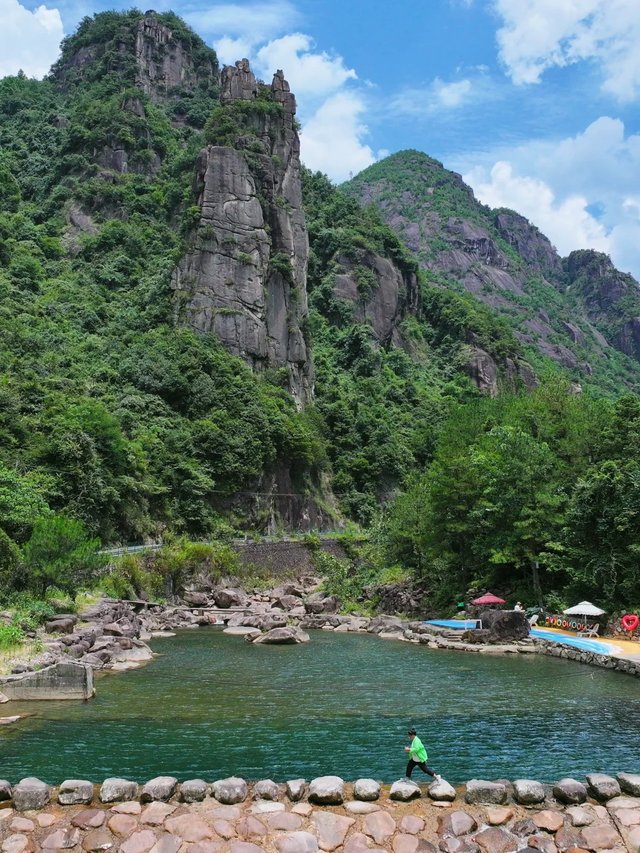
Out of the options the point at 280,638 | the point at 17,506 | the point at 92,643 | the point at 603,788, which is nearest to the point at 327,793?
the point at 603,788

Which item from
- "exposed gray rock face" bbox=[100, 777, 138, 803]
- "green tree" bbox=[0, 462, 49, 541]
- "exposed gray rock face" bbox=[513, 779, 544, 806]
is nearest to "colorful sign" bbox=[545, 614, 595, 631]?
"exposed gray rock face" bbox=[513, 779, 544, 806]

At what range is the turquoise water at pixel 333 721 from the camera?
44.2ft

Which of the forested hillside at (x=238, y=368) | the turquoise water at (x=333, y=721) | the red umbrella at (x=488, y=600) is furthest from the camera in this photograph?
the forested hillside at (x=238, y=368)

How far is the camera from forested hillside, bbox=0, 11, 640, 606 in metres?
35.5

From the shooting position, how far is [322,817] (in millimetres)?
9977

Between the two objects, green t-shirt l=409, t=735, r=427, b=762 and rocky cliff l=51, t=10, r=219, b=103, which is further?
rocky cliff l=51, t=10, r=219, b=103

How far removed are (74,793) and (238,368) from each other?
61240mm

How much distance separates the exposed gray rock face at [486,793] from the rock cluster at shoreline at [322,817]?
1cm

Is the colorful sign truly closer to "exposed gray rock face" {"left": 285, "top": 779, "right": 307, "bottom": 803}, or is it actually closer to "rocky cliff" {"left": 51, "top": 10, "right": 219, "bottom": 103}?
"exposed gray rock face" {"left": 285, "top": 779, "right": 307, "bottom": 803}

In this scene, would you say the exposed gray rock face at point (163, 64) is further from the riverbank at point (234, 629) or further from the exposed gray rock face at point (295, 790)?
the exposed gray rock face at point (295, 790)

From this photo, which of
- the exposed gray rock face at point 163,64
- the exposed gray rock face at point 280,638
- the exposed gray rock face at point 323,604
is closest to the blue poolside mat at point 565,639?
the exposed gray rock face at point 280,638

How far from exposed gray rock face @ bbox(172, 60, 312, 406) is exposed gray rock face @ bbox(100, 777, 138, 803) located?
6504 cm

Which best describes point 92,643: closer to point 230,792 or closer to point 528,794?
point 230,792

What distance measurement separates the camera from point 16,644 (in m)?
22.0
